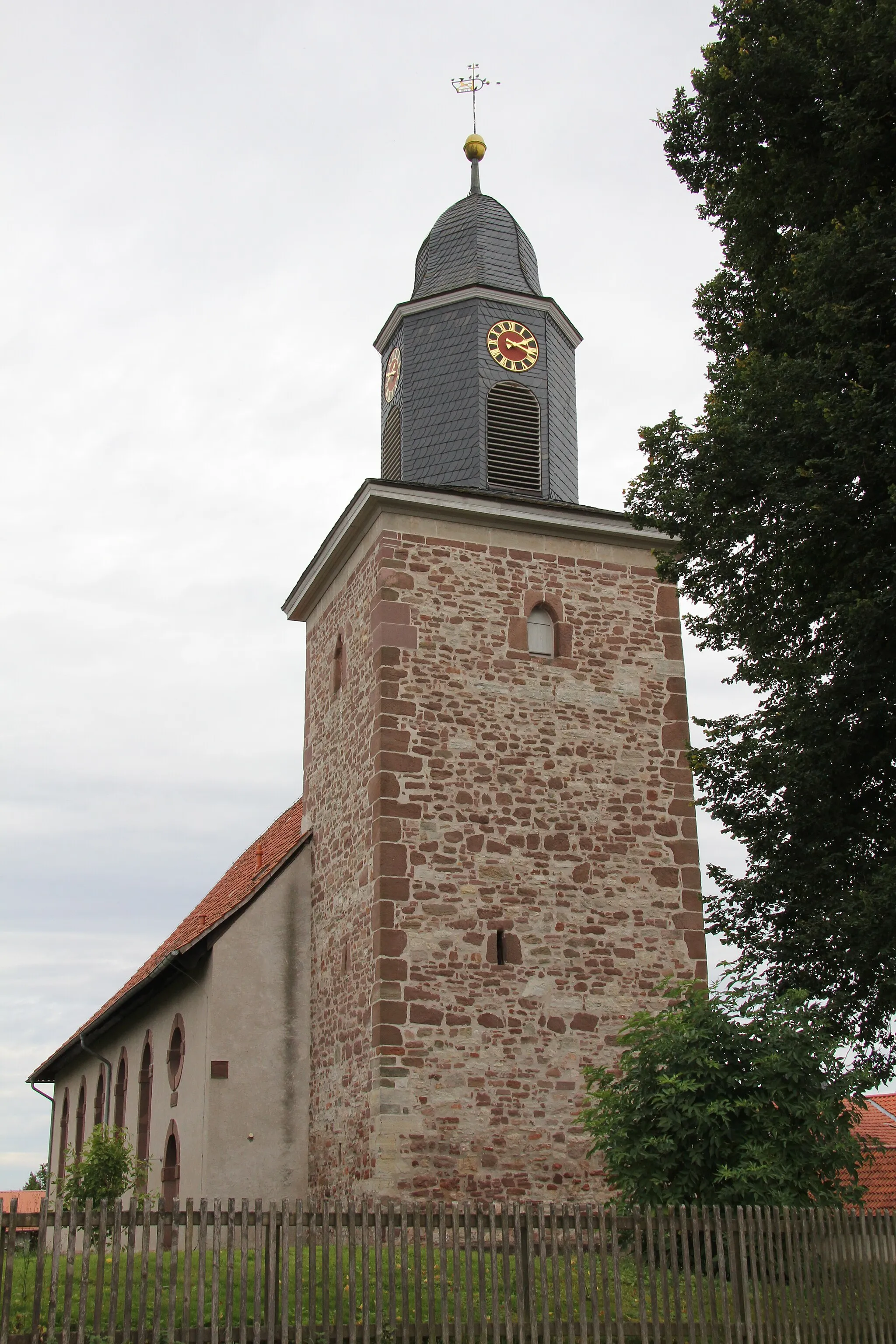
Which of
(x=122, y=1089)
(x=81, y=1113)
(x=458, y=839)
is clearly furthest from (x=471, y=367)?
(x=81, y=1113)

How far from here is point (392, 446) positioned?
59.4 feet

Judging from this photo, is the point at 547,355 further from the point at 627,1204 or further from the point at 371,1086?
the point at 627,1204

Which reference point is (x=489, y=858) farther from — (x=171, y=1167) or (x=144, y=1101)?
(x=144, y=1101)

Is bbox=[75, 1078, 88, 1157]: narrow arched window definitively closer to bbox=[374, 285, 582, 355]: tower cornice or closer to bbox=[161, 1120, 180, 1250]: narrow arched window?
bbox=[161, 1120, 180, 1250]: narrow arched window

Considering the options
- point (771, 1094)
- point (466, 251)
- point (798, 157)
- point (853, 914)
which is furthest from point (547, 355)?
point (771, 1094)

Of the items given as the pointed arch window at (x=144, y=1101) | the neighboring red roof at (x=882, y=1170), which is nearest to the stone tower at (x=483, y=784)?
the pointed arch window at (x=144, y=1101)

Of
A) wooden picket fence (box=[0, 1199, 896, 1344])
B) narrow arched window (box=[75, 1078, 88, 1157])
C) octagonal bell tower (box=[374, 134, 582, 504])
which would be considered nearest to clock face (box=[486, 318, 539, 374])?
octagonal bell tower (box=[374, 134, 582, 504])

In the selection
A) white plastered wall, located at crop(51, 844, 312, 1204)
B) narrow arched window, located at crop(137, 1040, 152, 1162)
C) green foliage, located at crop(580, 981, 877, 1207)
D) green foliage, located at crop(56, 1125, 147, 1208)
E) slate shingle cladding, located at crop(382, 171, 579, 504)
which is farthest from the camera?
narrow arched window, located at crop(137, 1040, 152, 1162)

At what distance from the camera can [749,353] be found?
12180 millimetres

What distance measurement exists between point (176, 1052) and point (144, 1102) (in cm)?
222

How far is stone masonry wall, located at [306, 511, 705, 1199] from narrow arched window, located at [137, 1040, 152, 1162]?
4039mm

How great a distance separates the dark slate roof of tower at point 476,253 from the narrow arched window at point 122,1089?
11.9m

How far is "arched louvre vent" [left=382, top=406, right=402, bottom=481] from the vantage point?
17.7 metres

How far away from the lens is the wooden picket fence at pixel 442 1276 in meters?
8.39
